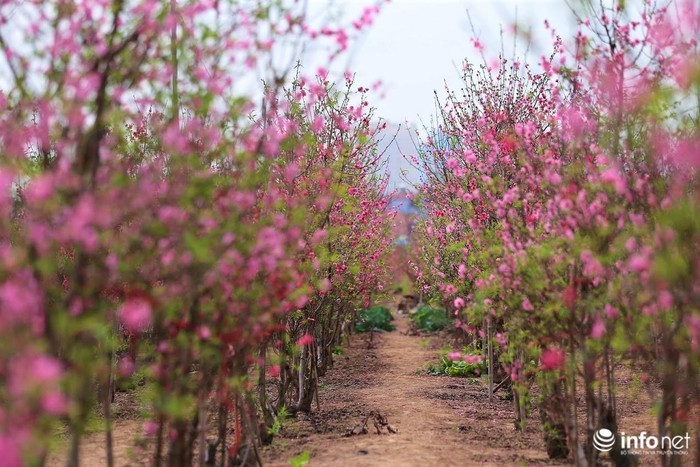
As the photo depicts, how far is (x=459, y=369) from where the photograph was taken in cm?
1448

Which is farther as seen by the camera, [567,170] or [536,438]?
[536,438]

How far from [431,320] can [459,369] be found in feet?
35.1

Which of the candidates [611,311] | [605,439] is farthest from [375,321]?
[611,311]

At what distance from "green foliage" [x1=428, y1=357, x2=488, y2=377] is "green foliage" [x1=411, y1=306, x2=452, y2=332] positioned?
30.8ft

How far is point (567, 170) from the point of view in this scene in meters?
5.78

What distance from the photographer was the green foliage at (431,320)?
24.9 metres

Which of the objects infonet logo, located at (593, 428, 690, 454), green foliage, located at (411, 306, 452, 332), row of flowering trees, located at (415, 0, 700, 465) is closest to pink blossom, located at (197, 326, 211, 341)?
row of flowering trees, located at (415, 0, 700, 465)

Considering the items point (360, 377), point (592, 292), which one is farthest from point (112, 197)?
point (360, 377)

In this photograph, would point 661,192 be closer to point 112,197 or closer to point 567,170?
Result: point 567,170

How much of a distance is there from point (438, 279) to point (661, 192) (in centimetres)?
993

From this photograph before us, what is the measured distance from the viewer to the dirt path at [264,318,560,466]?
7312mm

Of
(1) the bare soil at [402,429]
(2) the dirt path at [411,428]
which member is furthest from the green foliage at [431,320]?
(1) the bare soil at [402,429]

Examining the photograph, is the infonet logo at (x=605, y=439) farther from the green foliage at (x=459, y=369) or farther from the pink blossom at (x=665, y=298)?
the green foliage at (x=459, y=369)

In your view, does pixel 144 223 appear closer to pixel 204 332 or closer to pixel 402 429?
pixel 204 332
